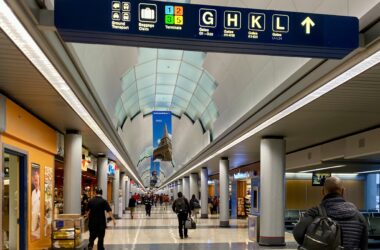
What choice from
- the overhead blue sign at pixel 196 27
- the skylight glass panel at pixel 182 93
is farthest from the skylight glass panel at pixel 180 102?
the overhead blue sign at pixel 196 27

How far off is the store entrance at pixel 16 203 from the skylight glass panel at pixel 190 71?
11.6 meters

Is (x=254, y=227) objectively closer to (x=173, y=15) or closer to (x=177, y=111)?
(x=173, y=15)

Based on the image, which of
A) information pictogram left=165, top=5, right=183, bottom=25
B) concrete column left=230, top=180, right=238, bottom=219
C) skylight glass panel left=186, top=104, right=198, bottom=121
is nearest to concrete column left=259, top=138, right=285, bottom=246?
information pictogram left=165, top=5, right=183, bottom=25

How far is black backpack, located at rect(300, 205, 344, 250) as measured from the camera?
13.4 feet

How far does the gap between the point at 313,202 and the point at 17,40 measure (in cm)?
2855

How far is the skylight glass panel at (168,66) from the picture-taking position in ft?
80.0

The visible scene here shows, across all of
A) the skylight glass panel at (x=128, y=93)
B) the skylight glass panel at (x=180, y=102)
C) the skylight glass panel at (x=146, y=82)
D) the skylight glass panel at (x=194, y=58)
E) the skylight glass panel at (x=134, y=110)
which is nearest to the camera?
the skylight glass panel at (x=194, y=58)

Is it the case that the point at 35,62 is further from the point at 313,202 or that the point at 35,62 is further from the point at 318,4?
the point at 313,202

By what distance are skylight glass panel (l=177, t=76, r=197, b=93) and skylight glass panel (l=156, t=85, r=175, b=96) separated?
116 centimetres

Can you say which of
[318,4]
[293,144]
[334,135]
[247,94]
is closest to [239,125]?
[247,94]

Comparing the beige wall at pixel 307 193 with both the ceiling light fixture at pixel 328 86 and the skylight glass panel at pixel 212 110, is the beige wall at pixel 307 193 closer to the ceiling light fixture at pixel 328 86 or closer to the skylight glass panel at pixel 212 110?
the skylight glass panel at pixel 212 110

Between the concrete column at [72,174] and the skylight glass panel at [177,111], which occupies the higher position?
the skylight glass panel at [177,111]

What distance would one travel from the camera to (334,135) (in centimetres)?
1716

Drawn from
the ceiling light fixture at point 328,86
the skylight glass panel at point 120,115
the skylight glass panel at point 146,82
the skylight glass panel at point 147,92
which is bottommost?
the ceiling light fixture at point 328,86
